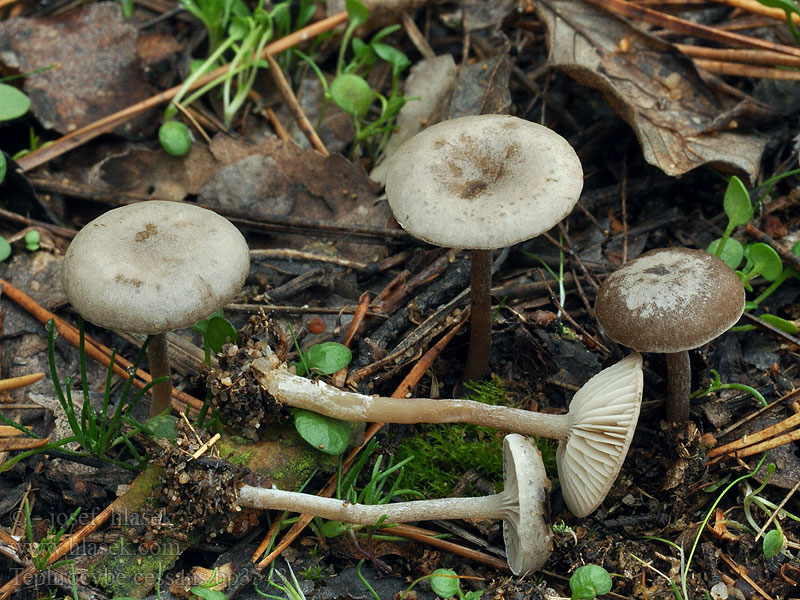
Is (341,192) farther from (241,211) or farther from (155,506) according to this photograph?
(155,506)

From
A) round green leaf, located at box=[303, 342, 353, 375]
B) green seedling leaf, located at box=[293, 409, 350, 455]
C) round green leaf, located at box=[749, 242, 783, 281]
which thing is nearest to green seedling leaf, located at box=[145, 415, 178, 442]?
green seedling leaf, located at box=[293, 409, 350, 455]

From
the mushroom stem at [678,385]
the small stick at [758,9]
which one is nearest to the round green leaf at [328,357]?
the mushroom stem at [678,385]

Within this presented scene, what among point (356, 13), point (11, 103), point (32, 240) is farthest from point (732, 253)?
point (11, 103)

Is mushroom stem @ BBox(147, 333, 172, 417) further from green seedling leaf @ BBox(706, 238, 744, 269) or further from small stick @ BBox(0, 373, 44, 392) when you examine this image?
green seedling leaf @ BBox(706, 238, 744, 269)

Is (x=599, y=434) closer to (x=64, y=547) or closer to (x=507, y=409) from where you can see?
(x=507, y=409)

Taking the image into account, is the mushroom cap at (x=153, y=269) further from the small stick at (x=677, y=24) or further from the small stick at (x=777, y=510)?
the small stick at (x=677, y=24)

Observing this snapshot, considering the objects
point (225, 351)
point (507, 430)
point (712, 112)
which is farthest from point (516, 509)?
point (712, 112)

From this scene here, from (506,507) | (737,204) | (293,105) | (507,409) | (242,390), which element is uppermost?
(293,105)
